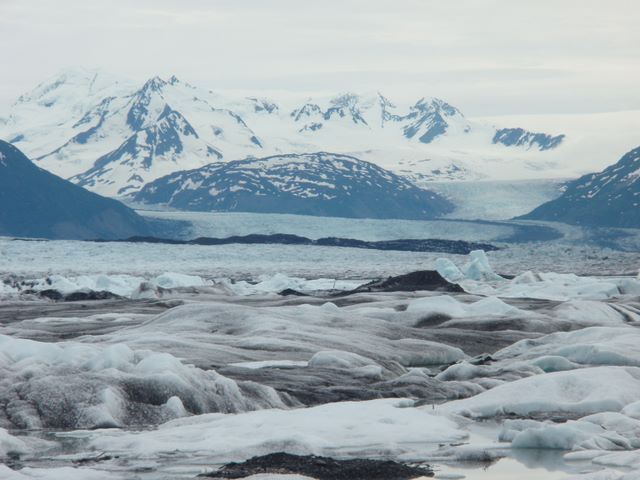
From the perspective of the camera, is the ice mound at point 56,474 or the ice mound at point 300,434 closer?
the ice mound at point 56,474

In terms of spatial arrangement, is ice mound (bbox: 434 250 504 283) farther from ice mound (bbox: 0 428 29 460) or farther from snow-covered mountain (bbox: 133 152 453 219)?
snow-covered mountain (bbox: 133 152 453 219)

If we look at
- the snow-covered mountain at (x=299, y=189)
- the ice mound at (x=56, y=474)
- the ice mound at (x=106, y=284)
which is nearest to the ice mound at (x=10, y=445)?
the ice mound at (x=56, y=474)

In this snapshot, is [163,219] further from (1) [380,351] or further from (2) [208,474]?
(2) [208,474]

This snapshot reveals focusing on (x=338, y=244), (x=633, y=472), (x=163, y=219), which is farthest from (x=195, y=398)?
(x=163, y=219)

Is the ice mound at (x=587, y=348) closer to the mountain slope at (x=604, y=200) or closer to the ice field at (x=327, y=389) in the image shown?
the ice field at (x=327, y=389)

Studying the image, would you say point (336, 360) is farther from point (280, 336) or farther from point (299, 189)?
point (299, 189)

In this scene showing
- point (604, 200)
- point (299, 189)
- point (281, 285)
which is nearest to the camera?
point (281, 285)

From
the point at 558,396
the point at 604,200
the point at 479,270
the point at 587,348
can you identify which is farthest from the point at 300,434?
the point at 604,200
